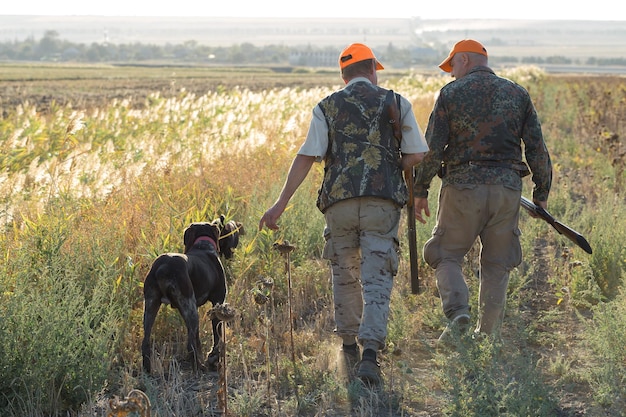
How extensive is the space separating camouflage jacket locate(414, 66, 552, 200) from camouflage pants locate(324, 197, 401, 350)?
0.66 meters

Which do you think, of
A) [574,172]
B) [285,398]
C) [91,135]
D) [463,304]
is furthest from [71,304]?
[574,172]

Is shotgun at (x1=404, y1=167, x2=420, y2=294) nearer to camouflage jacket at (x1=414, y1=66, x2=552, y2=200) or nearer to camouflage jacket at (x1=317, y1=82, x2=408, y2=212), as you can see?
camouflage jacket at (x1=414, y1=66, x2=552, y2=200)

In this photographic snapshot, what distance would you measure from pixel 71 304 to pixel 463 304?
2589mm

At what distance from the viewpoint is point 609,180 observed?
1226 cm

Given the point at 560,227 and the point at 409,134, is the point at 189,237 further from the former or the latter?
the point at 560,227

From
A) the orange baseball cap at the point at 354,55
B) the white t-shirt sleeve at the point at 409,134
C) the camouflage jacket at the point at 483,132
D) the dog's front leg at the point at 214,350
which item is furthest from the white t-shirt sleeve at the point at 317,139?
the dog's front leg at the point at 214,350

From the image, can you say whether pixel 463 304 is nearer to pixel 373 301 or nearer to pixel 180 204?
pixel 373 301

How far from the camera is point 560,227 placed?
5.99m

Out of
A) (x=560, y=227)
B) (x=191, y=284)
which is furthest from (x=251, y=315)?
(x=560, y=227)

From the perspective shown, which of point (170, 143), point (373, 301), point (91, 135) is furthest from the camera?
point (91, 135)

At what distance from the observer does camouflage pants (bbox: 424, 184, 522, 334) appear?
5.93 m

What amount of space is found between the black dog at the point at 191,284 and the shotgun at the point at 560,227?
2.24 m

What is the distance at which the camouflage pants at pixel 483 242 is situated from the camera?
234 inches

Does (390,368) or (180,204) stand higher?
(180,204)
